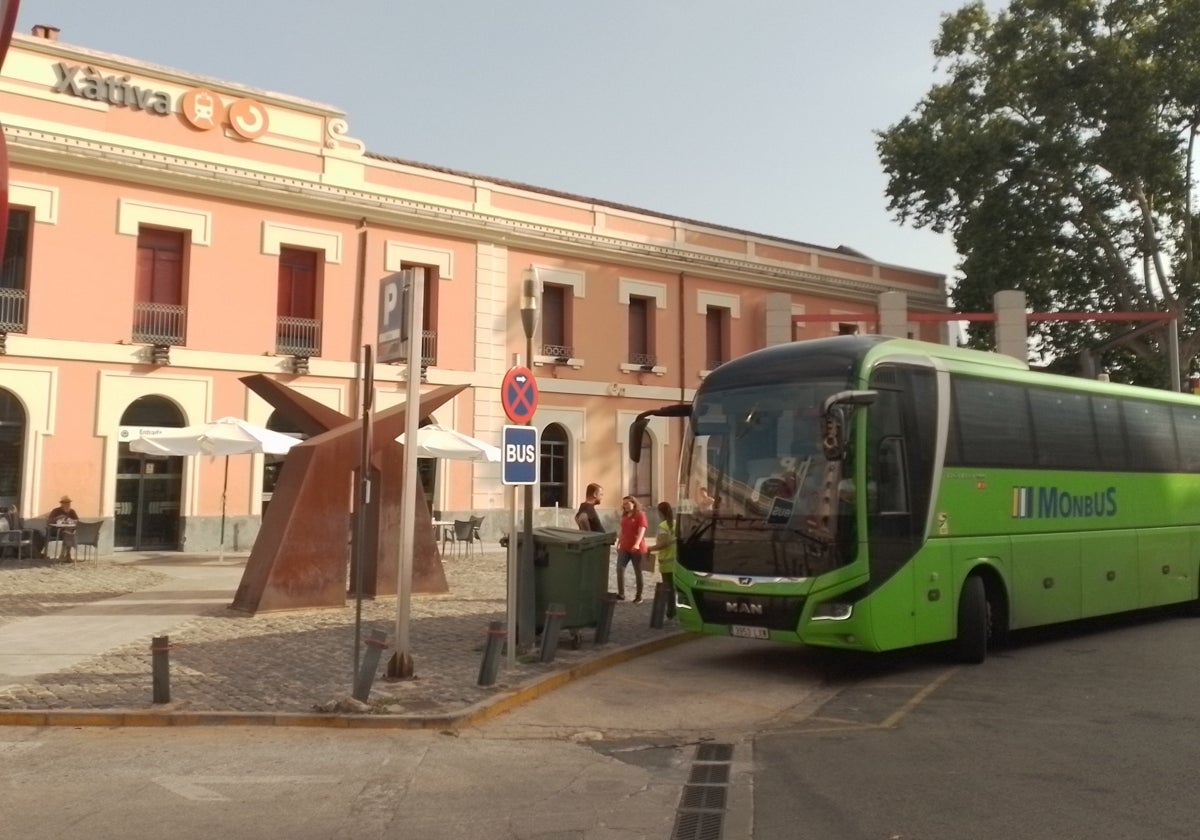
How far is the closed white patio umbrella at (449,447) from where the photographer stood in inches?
783

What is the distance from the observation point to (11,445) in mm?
21422

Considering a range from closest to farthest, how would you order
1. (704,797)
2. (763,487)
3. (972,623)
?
1. (704,797)
2. (763,487)
3. (972,623)

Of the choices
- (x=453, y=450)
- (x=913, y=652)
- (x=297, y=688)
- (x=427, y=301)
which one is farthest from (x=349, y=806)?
(x=427, y=301)

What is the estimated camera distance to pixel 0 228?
4625 millimetres

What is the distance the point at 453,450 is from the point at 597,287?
36.3ft

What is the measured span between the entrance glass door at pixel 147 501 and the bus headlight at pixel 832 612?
683 inches

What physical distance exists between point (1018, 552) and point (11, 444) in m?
19.1

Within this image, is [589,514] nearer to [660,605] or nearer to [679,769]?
[660,605]

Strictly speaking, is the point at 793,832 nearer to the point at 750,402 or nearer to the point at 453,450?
A: the point at 750,402

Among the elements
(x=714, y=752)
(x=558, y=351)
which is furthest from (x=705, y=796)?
(x=558, y=351)

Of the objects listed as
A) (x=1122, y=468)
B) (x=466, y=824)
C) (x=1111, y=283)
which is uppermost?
(x=1111, y=283)

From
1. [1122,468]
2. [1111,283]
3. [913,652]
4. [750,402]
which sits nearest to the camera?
[750,402]

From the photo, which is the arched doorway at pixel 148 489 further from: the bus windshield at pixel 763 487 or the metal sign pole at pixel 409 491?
the bus windshield at pixel 763 487

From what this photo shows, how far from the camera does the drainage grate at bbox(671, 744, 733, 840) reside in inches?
223
